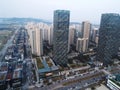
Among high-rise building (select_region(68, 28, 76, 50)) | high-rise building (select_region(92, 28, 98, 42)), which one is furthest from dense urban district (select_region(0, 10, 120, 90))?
high-rise building (select_region(92, 28, 98, 42))

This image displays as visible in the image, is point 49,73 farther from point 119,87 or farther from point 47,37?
point 47,37

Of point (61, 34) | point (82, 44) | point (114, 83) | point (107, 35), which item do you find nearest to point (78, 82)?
point (114, 83)

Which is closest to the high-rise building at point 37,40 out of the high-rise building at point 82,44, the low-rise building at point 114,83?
the high-rise building at point 82,44

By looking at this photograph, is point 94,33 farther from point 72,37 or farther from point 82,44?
point 82,44

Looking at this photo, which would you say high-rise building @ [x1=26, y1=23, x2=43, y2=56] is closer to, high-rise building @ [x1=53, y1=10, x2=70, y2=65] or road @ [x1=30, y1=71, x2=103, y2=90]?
high-rise building @ [x1=53, y1=10, x2=70, y2=65]

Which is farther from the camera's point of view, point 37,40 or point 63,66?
point 37,40

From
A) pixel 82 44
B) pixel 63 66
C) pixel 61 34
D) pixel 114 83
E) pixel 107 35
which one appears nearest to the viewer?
pixel 114 83

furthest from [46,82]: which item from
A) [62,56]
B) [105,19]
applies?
[105,19]

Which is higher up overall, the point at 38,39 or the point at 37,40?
the point at 38,39

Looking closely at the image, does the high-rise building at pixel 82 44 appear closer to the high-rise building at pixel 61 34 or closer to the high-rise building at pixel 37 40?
the high-rise building at pixel 61 34
